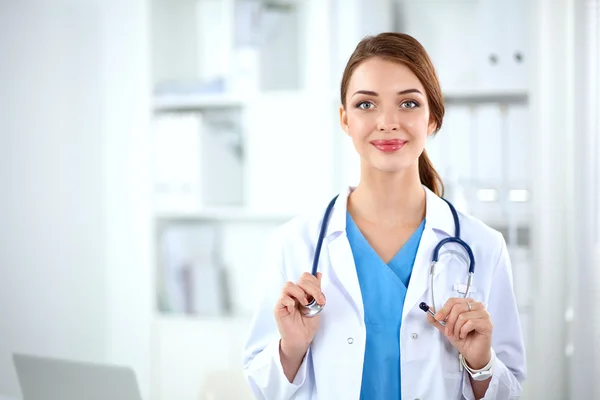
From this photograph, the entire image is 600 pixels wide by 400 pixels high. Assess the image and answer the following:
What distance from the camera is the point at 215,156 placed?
Answer: 245 cm

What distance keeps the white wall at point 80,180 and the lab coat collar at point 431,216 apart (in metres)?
1.51

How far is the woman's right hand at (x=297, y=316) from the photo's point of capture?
3.26ft

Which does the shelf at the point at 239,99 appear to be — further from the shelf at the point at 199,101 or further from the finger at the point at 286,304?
the finger at the point at 286,304

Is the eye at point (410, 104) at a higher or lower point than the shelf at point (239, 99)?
lower


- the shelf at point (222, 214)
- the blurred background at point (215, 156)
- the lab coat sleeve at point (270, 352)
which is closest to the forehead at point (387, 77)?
the lab coat sleeve at point (270, 352)

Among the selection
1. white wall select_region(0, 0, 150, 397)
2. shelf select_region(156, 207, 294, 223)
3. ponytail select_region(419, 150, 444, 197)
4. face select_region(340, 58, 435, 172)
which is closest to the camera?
face select_region(340, 58, 435, 172)

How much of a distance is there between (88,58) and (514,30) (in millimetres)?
1684

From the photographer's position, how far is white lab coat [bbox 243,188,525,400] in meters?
1.04

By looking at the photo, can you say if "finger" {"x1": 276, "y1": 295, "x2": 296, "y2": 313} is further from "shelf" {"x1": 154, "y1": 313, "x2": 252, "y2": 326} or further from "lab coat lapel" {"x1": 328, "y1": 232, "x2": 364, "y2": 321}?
"shelf" {"x1": 154, "y1": 313, "x2": 252, "y2": 326}

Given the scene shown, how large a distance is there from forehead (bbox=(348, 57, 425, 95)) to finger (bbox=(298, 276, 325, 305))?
13.4 inches

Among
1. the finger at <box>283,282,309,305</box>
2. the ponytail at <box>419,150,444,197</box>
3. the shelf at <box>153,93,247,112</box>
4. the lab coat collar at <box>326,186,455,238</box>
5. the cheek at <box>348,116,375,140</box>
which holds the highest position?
the shelf at <box>153,93,247,112</box>

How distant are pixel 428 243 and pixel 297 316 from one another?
268 millimetres

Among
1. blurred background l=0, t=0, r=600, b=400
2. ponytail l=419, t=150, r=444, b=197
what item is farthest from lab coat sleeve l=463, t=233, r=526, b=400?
blurred background l=0, t=0, r=600, b=400

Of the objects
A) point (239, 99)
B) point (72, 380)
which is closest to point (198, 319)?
point (239, 99)
